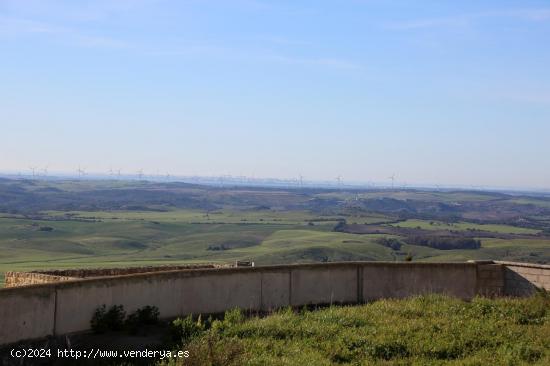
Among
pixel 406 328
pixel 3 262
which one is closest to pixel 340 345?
pixel 406 328

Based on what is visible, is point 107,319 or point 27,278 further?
point 27,278

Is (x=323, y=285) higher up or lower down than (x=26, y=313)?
lower down

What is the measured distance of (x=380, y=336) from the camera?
14844mm

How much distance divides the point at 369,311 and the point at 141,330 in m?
5.19

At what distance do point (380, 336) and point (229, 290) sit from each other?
4.06 metres

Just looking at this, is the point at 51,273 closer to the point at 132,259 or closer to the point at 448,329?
the point at 448,329

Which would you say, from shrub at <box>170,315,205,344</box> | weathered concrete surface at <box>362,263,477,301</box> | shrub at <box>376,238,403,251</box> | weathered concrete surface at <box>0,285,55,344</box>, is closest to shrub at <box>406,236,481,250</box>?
shrub at <box>376,238,403,251</box>

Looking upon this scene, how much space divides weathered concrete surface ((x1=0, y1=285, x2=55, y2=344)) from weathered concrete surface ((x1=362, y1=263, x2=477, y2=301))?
8.67 meters

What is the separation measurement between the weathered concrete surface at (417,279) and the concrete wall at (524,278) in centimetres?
95

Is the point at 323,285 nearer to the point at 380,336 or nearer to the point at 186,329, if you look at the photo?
the point at 380,336

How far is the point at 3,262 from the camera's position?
132750 mm

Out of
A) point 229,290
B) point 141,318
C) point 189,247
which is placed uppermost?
point 229,290

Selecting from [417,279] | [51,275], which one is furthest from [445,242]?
[51,275]

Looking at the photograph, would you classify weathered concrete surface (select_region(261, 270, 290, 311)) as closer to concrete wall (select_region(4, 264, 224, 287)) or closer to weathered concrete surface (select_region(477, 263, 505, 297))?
concrete wall (select_region(4, 264, 224, 287))
